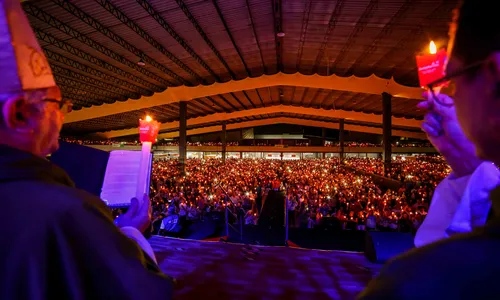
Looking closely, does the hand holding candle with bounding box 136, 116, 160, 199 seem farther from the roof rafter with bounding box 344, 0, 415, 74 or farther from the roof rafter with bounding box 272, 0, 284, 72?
the roof rafter with bounding box 344, 0, 415, 74

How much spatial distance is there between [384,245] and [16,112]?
4720 mm

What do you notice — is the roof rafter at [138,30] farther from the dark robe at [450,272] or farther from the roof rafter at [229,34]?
the dark robe at [450,272]

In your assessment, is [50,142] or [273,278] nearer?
[50,142]

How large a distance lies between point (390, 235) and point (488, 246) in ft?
15.8

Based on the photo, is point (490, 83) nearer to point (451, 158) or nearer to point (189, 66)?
point (451, 158)

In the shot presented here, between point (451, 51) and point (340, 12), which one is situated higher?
point (340, 12)

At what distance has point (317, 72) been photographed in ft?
61.6

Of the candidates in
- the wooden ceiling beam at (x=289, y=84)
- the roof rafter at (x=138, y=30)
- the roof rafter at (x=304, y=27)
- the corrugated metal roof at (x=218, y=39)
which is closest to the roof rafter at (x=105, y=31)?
the corrugated metal roof at (x=218, y=39)

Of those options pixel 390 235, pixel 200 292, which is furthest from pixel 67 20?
pixel 390 235

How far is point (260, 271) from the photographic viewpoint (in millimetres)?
3701

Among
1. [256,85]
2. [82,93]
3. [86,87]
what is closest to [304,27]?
[256,85]

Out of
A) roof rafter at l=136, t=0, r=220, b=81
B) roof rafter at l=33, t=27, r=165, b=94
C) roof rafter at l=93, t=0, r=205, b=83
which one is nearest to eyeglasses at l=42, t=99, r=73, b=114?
roof rafter at l=136, t=0, r=220, b=81

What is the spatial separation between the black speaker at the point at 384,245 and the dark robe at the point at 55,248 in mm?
4317

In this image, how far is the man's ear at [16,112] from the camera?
0.71 metres
